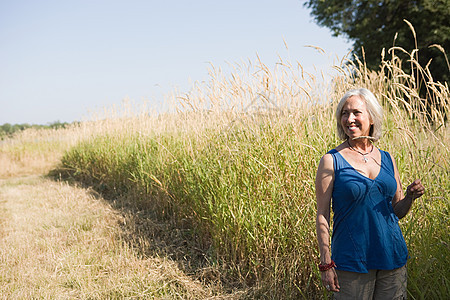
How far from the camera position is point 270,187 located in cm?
274

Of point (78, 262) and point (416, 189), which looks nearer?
point (416, 189)

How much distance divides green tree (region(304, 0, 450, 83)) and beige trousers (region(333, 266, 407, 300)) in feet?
28.9

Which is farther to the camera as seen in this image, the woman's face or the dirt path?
the dirt path

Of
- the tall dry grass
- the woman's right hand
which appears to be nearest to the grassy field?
the tall dry grass

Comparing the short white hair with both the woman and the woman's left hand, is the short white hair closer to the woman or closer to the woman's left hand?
the woman

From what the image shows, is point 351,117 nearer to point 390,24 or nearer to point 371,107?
point 371,107

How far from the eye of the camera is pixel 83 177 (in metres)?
7.62

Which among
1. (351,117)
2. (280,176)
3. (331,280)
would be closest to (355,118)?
(351,117)

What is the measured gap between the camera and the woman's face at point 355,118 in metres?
1.58

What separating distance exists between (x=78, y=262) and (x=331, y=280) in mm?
2704

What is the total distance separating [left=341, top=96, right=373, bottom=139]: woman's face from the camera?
5.19 feet

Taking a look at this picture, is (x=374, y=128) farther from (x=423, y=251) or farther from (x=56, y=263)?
(x=56, y=263)

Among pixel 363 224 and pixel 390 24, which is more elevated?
pixel 390 24

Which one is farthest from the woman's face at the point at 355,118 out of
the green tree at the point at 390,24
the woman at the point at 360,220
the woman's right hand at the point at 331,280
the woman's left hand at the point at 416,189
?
the green tree at the point at 390,24
